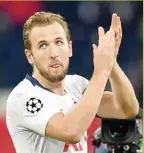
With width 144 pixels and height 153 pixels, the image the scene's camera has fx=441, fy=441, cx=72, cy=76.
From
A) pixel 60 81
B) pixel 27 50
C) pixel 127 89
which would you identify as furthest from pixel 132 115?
pixel 27 50

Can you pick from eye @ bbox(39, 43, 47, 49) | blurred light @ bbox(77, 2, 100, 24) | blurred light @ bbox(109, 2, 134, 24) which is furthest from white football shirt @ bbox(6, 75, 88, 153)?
blurred light @ bbox(77, 2, 100, 24)

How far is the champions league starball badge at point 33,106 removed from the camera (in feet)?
5.11

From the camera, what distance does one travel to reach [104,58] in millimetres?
1471

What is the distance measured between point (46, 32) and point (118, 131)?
902 millimetres

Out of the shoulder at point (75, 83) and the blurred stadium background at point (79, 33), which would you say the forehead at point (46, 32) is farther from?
the blurred stadium background at point (79, 33)

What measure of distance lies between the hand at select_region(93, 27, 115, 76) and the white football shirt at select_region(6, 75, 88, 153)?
22cm

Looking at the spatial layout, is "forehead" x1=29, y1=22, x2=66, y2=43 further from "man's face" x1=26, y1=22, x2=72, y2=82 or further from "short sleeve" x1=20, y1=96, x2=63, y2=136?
"short sleeve" x1=20, y1=96, x2=63, y2=136

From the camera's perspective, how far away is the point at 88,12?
4348mm

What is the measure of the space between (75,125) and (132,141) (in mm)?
978

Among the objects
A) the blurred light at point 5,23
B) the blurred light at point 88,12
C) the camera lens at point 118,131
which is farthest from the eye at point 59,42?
the blurred light at point 88,12

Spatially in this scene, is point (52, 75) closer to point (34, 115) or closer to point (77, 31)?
point (34, 115)

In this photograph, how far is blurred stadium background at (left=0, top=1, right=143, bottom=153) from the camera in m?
4.14

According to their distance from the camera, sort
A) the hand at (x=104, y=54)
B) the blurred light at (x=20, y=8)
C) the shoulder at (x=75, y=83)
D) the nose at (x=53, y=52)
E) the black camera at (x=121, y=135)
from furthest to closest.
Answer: the blurred light at (x=20, y=8)
the black camera at (x=121, y=135)
the shoulder at (x=75, y=83)
the nose at (x=53, y=52)
the hand at (x=104, y=54)

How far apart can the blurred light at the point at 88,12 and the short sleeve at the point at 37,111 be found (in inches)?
112
